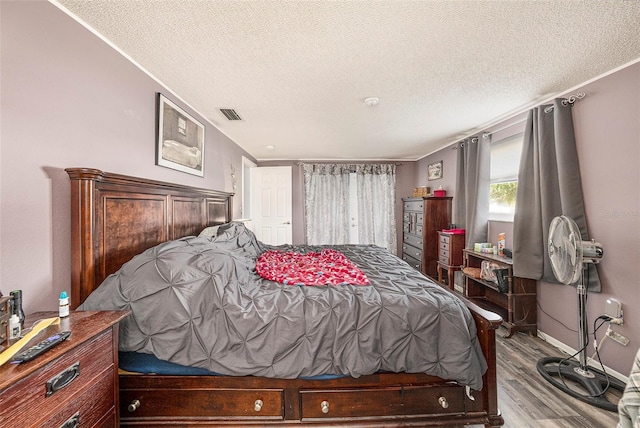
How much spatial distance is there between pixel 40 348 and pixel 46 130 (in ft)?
3.45

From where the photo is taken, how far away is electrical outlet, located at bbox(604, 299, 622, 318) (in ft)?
6.23

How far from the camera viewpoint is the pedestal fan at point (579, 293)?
1795 mm

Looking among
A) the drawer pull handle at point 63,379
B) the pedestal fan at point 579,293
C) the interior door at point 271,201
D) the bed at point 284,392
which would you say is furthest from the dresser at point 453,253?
the drawer pull handle at point 63,379

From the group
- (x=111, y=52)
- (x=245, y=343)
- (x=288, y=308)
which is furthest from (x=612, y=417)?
(x=111, y=52)

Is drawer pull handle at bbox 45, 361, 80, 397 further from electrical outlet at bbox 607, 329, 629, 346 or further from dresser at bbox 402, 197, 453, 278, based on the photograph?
dresser at bbox 402, 197, 453, 278

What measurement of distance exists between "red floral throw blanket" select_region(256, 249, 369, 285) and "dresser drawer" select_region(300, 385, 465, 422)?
63 centimetres

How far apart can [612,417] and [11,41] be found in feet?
12.7

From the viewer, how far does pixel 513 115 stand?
2.87m

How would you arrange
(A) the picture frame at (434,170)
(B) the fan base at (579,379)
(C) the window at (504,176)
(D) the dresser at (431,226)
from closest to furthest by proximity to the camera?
1. (B) the fan base at (579,379)
2. (C) the window at (504,176)
3. (D) the dresser at (431,226)
4. (A) the picture frame at (434,170)

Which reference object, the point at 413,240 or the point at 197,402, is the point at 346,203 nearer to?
the point at 413,240

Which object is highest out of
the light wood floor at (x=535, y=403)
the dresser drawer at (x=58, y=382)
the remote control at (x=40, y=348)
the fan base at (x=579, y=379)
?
the remote control at (x=40, y=348)

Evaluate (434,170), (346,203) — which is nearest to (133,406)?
(346,203)

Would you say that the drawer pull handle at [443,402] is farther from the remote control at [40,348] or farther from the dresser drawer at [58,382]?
the remote control at [40,348]

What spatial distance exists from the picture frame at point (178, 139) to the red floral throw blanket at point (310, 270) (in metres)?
1.19
